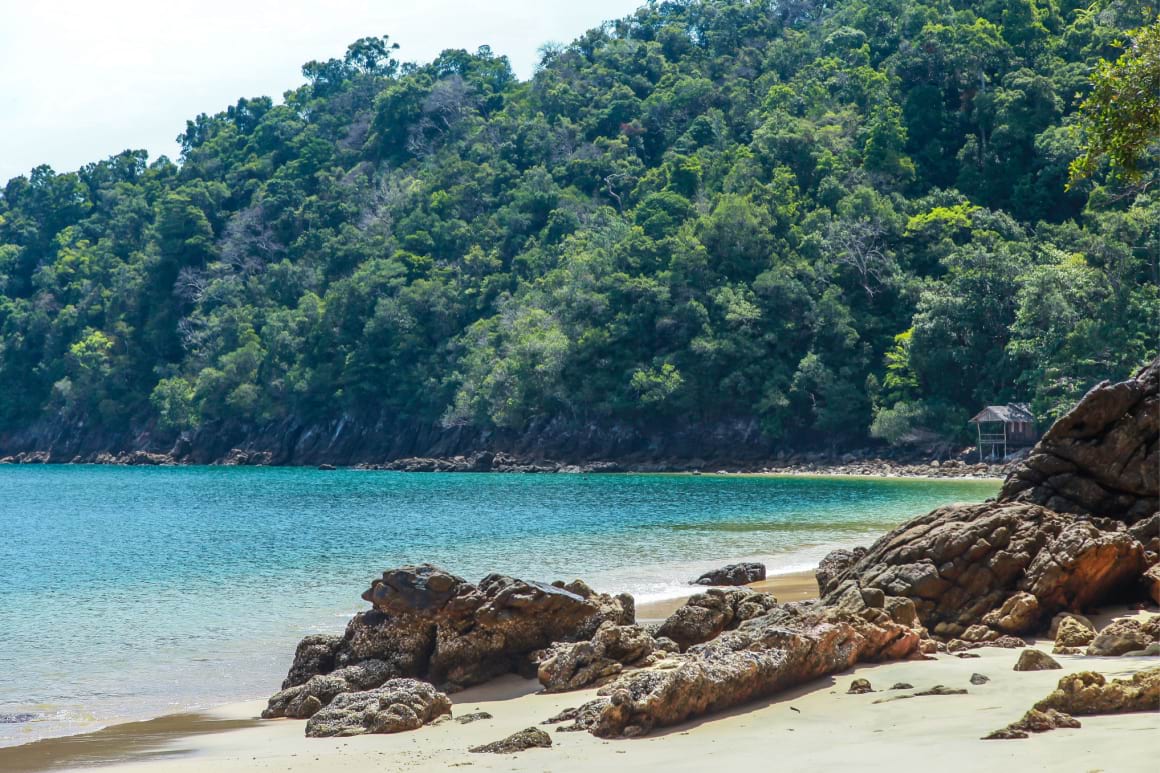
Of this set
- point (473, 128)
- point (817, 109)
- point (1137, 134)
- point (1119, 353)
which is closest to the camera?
point (1137, 134)

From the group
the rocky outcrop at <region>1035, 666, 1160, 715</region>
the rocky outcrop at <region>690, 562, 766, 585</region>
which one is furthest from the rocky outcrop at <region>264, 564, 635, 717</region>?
the rocky outcrop at <region>690, 562, 766, 585</region>

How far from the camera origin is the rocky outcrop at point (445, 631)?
34.3ft

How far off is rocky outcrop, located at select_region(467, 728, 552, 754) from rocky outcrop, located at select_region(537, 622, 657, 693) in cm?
219

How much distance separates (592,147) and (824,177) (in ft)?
83.4

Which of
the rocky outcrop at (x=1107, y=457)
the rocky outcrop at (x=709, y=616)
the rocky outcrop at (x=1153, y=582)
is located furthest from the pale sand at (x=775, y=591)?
the rocky outcrop at (x=1153, y=582)

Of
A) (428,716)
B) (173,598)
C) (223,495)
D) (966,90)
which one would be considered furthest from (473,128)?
(428,716)

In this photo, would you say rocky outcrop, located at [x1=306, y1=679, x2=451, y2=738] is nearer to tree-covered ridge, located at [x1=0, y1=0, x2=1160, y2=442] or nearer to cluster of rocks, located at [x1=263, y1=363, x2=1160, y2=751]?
cluster of rocks, located at [x1=263, y1=363, x2=1160, y2=751]

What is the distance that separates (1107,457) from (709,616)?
4.08 m

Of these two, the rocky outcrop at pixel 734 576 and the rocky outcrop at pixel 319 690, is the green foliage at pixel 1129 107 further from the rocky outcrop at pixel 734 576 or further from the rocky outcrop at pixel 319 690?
the rocky outcrop at pixel 319 690

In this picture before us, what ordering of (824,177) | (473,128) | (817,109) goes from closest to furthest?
(824,177), (817,109), (473,128)

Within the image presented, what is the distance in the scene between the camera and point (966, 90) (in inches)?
2761

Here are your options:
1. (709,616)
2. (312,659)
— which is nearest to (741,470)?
(709,616)

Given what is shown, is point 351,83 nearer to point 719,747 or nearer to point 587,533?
point 587,533

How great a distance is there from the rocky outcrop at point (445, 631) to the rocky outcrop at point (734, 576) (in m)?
7.21
